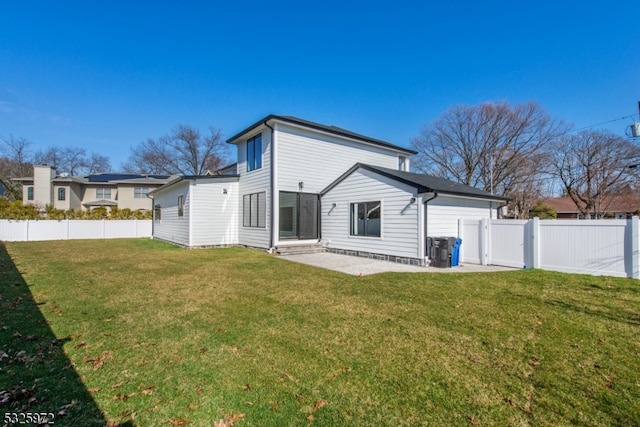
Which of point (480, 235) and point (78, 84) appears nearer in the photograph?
point (480, 235)

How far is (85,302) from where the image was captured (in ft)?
16.8

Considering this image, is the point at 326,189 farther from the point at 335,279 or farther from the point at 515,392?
the point at 515,392

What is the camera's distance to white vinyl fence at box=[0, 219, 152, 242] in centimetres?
1792

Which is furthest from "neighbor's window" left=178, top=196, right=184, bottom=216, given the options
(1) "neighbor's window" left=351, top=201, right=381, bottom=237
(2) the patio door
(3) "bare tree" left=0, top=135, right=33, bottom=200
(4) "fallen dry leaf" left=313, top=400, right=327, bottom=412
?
(3) "bare tree" left=0, top=135, right=33, bottom=200

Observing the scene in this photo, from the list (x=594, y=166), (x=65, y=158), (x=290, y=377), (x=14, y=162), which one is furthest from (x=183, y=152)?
(x=594, y=166)

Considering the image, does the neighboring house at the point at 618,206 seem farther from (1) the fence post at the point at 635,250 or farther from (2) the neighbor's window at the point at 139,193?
(2) the neighbor's window at the point at 139,193

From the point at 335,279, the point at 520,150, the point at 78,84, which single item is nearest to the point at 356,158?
the point at 335,279

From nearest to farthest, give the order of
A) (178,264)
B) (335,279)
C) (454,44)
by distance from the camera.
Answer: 1. (335,279)
2. (178,264)
3. (454,44)

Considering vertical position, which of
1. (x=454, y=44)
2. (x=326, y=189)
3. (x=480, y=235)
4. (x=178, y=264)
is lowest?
(x=178, y=264)

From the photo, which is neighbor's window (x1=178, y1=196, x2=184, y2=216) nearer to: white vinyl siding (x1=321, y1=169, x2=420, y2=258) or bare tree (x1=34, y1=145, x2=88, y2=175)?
white vinyl siding (x1=321, y1=169, x2=420, y2=258)

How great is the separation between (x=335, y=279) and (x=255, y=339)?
378cm

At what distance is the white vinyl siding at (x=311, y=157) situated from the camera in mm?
12234

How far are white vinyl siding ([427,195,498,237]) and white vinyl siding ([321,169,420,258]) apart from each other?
569 mm

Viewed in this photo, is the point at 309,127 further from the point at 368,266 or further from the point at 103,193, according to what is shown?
the point at 103,193
